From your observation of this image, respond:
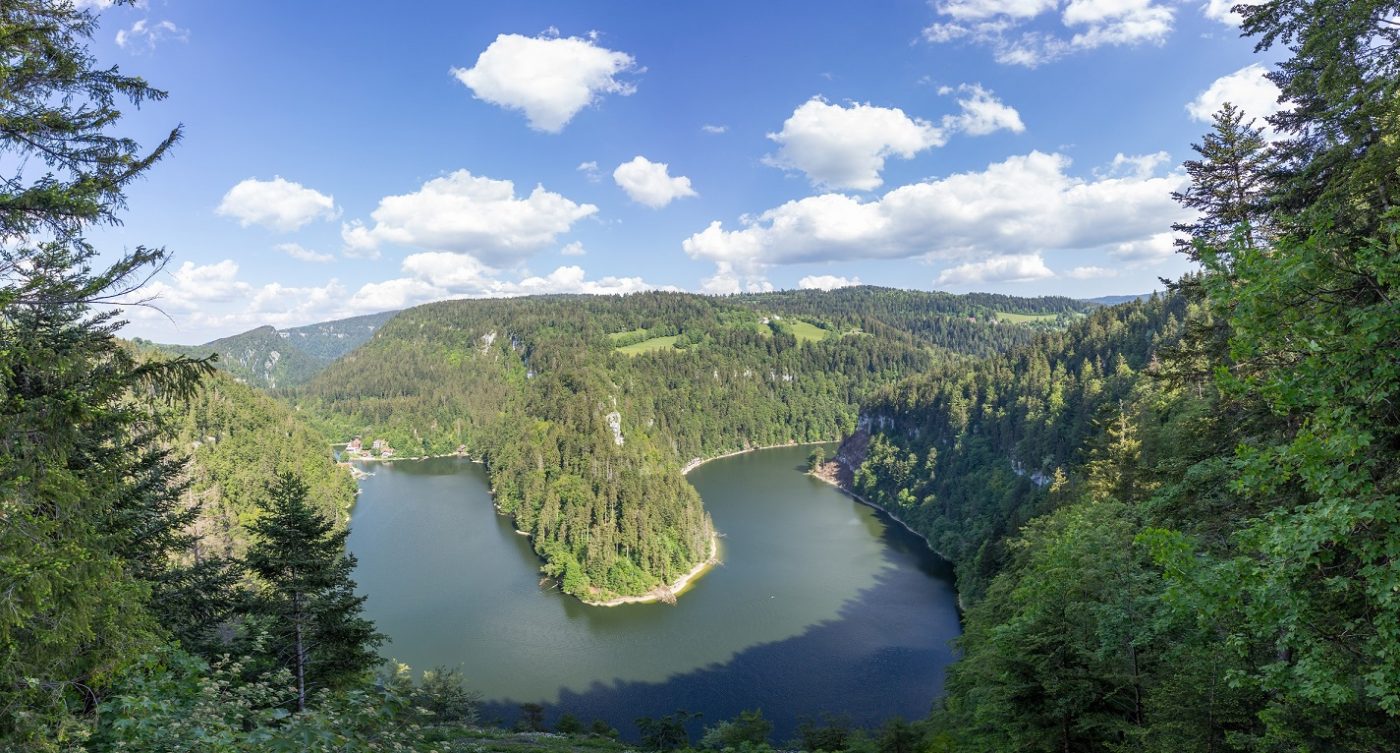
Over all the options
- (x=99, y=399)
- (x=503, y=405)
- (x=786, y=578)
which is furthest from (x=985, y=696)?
(x=503, y=405)

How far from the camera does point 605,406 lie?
89.0m

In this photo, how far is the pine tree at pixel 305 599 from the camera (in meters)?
13.8

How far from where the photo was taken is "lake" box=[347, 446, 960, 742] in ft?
119

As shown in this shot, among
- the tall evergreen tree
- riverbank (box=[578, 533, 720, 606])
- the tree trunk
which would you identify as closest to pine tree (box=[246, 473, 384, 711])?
the tree trunk

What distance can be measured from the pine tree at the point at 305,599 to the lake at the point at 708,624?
22592 millimetres

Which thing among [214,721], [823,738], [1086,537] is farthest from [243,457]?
[1086,537]

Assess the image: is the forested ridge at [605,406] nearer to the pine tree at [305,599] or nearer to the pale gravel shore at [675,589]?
the pale gravel shore at [675,589]

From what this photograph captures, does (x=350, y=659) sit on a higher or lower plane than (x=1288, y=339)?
lower

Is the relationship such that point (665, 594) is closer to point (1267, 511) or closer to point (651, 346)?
point (1267, 511)

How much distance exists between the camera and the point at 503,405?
15250 cm

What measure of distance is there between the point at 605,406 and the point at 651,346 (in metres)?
91.3

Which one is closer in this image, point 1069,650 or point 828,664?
point 1069,650

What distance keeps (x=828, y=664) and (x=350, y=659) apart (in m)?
32.3

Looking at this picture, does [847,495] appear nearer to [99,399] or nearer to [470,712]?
[470,712]
